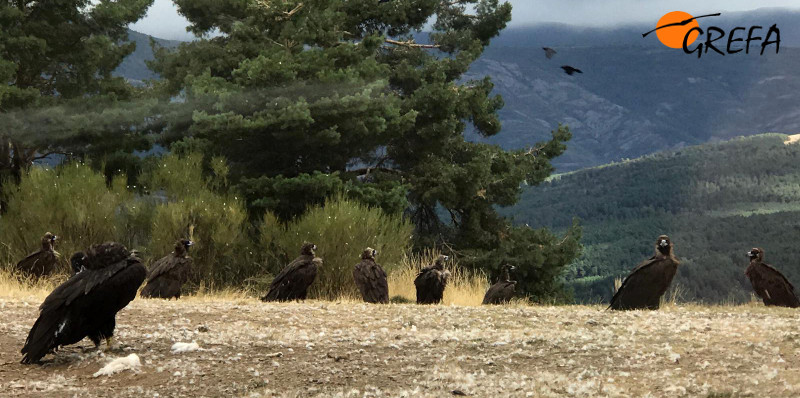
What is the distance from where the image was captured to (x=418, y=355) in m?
7.29

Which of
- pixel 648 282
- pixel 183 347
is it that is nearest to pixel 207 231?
pixel 648 282

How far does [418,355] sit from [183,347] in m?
2.04

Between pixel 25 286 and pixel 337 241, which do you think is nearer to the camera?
pixel 25 286

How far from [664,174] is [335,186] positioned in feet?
580

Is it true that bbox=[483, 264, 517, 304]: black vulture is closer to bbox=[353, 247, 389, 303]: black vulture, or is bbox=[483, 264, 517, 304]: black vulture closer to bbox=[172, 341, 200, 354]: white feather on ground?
bbox=[353, 247, 389, 303]: black vulture

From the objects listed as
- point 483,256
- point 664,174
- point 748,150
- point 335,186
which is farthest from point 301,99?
point 748,150

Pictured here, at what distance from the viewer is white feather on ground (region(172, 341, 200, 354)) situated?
23.7 feet

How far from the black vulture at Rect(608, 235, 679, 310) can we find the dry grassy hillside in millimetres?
910

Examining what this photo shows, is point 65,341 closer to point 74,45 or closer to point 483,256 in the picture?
point 483,256

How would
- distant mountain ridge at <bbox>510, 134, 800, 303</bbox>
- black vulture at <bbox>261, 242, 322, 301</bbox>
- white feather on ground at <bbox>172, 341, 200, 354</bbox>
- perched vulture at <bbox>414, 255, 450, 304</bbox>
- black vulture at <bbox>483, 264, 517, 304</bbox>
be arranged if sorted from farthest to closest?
1. distant mountain ridge at <bbox>510, 134, 800, 303</bbox>
2. black vulture at <bbox>483, 264, 517, 304</bbox>
3. perched vulture at <bbox>414, 255, 450, 304</bbox>
4. black vulture at <bbox>261, 242, 322, 301</bbox>
5. white feather on ground at <bbox>172, 341, 200, 354</bbox>

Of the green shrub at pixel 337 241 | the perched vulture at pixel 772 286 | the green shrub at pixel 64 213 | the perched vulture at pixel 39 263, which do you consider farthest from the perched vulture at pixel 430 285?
the green shrub at pixel 64 213

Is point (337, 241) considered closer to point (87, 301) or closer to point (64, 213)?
point (64, 213)

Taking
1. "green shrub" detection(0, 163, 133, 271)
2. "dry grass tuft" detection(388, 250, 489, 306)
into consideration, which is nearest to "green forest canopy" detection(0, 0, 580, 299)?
"green shrub" detection(0, 163, 133, 271)

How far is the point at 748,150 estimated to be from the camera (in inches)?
7495
